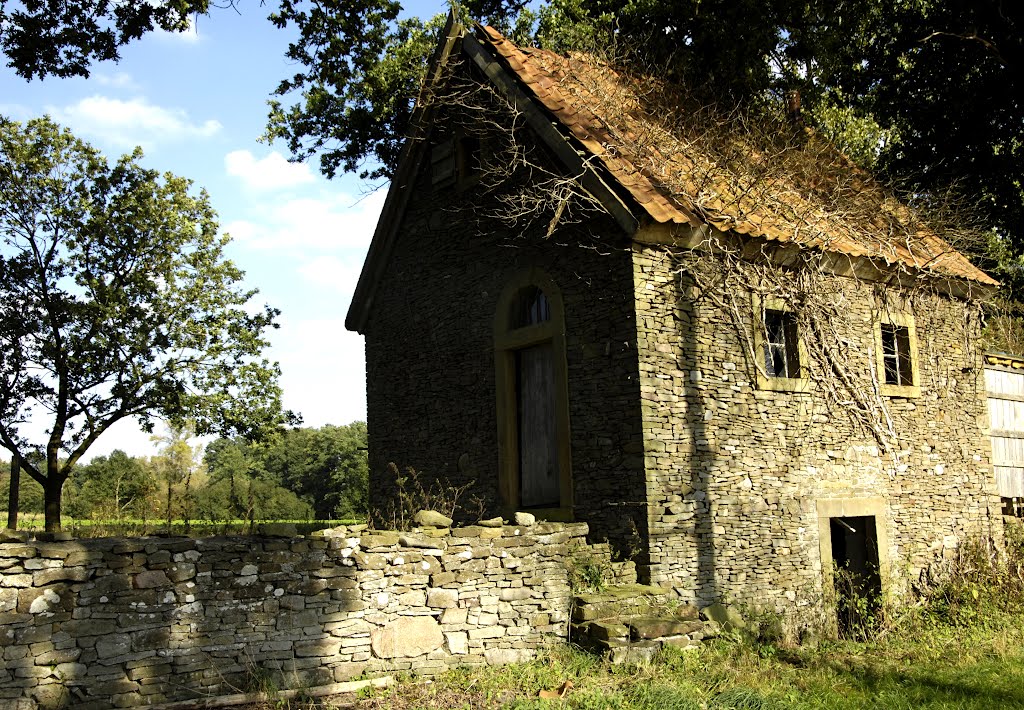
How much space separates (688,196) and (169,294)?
16.4 m

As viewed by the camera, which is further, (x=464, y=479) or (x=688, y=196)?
(x=464, y=479)

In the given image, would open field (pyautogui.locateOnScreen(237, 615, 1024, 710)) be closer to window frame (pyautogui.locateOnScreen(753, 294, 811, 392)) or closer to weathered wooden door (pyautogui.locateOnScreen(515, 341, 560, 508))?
weathered wooden door (pyautogui.locateOnScreen(515, 341, 560, 508))

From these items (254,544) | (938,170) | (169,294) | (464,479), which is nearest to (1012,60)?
(938,170)

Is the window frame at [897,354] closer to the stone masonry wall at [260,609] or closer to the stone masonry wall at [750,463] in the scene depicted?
the stone masonry wall at [750,463]

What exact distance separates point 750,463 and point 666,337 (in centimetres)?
204

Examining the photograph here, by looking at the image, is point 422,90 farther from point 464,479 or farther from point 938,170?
point 938,170

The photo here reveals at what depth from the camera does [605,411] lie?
10.8 meters

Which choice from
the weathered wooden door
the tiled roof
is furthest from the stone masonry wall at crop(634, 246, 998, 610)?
the weathered wooden door

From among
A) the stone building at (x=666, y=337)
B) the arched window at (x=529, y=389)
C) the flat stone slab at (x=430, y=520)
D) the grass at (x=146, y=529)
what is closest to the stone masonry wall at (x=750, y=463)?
the stone building at (x=666, y=337)

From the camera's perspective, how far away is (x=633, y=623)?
361 inches

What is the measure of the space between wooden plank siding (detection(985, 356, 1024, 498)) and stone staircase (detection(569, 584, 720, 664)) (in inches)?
311

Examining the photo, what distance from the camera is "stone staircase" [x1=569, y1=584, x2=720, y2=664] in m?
8.96

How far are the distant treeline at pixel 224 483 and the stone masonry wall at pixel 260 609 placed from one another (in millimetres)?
1075

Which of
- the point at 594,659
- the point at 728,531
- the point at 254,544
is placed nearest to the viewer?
the point at 254,544
